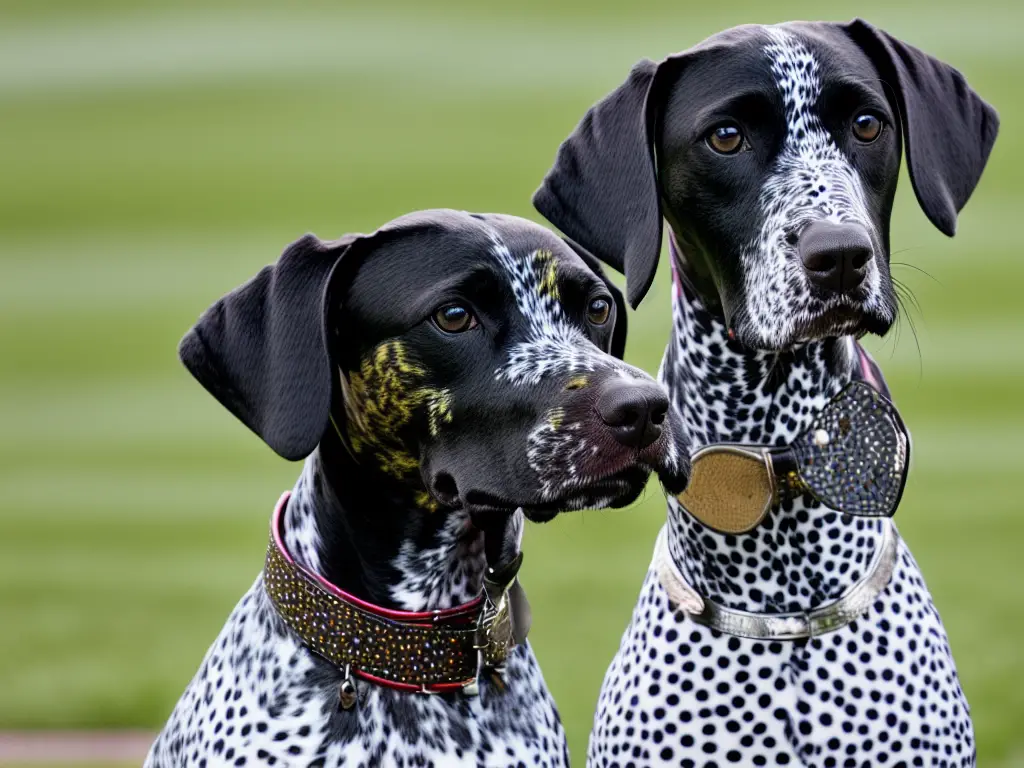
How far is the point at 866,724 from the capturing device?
376cm

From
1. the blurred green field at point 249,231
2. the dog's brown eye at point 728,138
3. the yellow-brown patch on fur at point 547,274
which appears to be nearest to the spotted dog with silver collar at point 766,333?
the dog's brown eye at point 728,138

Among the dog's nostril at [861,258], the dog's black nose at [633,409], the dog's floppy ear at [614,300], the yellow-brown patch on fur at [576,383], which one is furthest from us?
the dog's floppy ear at [614,300]

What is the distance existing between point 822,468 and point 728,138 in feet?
2.57

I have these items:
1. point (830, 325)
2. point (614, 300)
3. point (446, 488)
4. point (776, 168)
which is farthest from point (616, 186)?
point (446, 488)

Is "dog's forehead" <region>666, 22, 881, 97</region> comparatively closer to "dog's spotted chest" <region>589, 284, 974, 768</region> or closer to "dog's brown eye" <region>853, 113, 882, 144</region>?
"dog's brown eye" <region>853, 113, 882, 144</region>

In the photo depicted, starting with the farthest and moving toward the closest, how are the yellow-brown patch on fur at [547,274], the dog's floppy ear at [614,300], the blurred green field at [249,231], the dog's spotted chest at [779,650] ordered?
1. the blurred green field at [249,231]
2. the dog's floppy ear at [614,300]
3. the dog's spotted chest at [779,650]
4. the yellow-brown patch on fur at [547,274]

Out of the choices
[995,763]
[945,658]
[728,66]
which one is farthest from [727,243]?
[995,763]

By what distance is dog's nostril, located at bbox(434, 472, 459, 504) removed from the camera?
3.57 meters

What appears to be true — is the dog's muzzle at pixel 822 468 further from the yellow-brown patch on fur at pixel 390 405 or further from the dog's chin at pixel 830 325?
the yellow-brown patch on fur at pixel 390 405

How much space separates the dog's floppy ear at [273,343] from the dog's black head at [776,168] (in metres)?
0.67

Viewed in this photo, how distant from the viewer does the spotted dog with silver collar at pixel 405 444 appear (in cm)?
347

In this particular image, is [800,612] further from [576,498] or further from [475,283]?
[475,283]

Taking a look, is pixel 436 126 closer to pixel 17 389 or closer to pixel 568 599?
pixel 17 389

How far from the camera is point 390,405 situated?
11.8 feet
